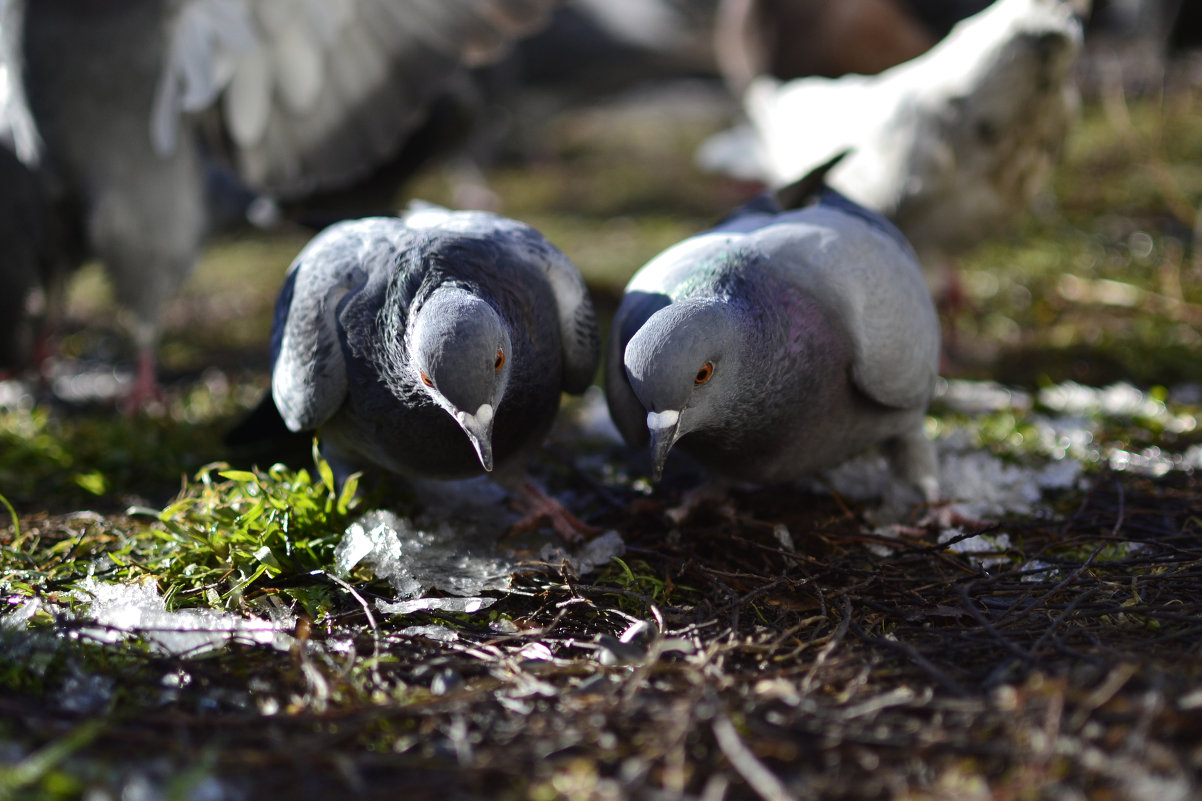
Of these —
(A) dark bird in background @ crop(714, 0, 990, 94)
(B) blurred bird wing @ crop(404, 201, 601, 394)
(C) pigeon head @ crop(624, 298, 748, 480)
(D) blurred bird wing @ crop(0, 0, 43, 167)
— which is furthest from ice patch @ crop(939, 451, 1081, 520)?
(D) blurred bird wing @ crop(0, 0, 43, 167)

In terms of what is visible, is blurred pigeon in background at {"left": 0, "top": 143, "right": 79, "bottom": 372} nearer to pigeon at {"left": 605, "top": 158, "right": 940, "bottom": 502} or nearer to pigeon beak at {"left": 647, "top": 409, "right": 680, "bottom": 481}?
pigeon at {"left": 605, "top": 158, "right": 940, "bottom": 502}

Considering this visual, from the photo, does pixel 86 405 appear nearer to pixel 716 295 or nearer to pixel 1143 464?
pixel 716 295

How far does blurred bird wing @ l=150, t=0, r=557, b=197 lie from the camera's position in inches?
157

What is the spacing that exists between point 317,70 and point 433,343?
8.46 ft

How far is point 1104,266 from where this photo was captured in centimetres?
558

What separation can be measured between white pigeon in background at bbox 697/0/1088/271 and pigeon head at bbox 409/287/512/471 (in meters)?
2.51

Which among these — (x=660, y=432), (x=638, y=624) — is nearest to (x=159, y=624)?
(x=638, y=624)

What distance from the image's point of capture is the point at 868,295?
279cm

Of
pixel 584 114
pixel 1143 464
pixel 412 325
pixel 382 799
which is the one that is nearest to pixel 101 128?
pixel 412 325

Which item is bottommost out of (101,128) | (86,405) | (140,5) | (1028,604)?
(86,405)

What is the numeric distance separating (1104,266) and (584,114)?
900 centimetres

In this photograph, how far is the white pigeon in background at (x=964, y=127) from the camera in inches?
158

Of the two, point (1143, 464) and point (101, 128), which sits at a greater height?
point (101, 128)

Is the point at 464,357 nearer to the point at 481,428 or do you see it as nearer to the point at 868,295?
the point at 481,428
